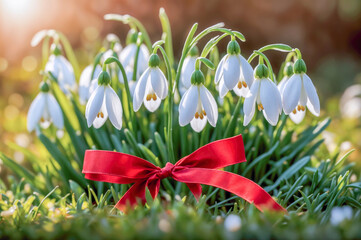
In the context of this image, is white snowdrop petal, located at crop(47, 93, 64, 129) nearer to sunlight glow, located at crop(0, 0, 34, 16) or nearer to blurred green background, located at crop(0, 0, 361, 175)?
blurred green background, located at crop(0, 0, 361, 175)

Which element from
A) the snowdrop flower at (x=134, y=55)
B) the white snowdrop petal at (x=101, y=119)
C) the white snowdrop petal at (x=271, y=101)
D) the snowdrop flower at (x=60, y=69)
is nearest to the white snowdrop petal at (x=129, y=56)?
the snowdrop flower at (x=134, y=55)

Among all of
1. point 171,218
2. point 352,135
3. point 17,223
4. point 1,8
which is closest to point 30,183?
point 17,223

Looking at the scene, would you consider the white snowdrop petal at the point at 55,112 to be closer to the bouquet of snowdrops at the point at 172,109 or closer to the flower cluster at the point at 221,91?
the bouquet of snowdrops at the point at 172,109

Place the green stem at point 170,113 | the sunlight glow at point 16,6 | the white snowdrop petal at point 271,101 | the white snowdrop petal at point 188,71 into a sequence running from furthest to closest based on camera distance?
the sunlight glow at point 16,6 → the white snowdrop petal at point 188,71 → the green stem at point 170,113 → the white snowdrop petal at point 271,101

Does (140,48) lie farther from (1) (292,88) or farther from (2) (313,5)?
(2) (313,5)

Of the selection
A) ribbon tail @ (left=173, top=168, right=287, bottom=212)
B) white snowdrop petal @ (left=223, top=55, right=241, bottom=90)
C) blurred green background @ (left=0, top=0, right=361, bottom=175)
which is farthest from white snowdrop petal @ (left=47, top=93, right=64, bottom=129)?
blurred green background @ (left=0, top=0, right=361, bottom=175)
